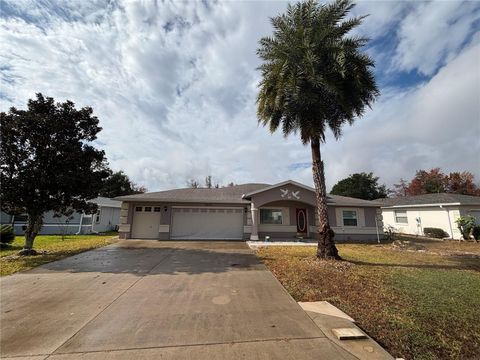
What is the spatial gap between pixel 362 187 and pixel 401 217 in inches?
643

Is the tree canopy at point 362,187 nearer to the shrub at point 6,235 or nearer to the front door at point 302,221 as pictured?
the front door at point 302,221

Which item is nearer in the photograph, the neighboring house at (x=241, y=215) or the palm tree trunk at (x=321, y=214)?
the palm tree trunk at (x=321, y=214)

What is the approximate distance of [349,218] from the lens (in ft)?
66.2

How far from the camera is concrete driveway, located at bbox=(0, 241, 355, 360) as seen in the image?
3.96 metres

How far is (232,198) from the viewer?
765 inches

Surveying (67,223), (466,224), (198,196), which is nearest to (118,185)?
(67,223)

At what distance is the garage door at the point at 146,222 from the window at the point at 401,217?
25.5 meters

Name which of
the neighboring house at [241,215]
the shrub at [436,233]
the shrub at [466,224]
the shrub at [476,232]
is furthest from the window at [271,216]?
the shrub at [476,232]

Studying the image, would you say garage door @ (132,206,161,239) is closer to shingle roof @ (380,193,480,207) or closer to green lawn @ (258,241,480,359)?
green lawn @ (258,241,480,359)

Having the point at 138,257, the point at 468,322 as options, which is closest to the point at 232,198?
the point at 138,257

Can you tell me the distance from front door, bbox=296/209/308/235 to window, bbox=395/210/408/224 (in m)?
13.8

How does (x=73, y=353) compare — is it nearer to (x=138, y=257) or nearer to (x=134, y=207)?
(x=138, y=257)

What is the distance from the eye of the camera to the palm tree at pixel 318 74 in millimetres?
10328

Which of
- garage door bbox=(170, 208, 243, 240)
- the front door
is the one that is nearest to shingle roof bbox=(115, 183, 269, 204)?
garage door bbox=(170, 208, 243, 240)
